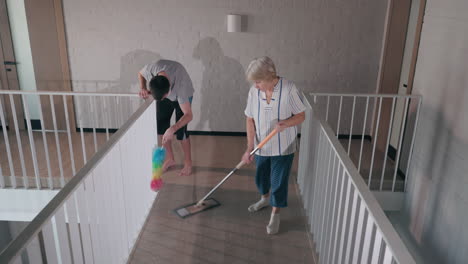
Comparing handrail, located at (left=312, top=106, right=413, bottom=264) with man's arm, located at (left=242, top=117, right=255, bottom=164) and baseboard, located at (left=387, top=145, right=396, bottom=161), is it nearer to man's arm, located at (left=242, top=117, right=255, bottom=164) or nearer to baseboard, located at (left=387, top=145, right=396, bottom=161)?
man's arm, located at (left=242, top=117, right=255, bottom=164)

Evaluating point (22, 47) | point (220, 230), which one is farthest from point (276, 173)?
point (22, 47)

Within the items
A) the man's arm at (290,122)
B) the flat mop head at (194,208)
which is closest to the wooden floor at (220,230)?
the flat mop head at (194,208)

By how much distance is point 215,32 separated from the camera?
4.71m

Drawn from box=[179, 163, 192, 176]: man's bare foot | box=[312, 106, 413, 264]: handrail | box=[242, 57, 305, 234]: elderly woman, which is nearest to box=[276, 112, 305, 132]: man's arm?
box=[242, 57, 305, 234]: elderly woman

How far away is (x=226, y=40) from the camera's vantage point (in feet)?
15.6

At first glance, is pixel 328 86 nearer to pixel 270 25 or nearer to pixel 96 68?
pixel 270 25

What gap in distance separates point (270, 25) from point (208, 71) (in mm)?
953

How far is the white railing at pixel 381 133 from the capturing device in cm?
380

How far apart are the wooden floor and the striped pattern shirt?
0.67m

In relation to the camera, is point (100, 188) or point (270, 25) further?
point (270, 25)

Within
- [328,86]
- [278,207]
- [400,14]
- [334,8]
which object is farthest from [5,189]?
[400,14]

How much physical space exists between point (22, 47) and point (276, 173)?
4.06 metres

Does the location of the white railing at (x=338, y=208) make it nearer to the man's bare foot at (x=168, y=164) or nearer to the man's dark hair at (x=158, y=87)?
the man's dark hair at (x=158, y=87)

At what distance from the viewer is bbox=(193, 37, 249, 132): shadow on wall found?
4.82 m
